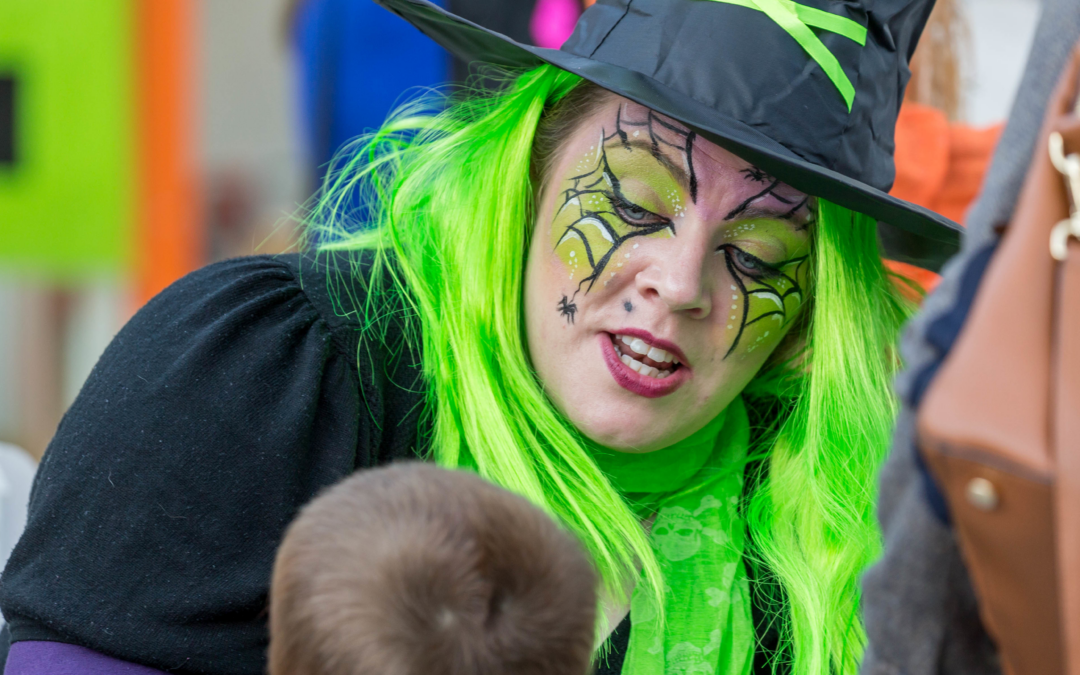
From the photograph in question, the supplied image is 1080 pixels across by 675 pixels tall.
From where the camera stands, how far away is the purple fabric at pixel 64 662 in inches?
42.3

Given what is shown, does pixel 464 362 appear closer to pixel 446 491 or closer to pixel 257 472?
pixel 257 472

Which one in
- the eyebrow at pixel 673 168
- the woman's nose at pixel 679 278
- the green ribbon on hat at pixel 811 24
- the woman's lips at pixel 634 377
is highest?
the green ribbon on hat at pixel 811 24

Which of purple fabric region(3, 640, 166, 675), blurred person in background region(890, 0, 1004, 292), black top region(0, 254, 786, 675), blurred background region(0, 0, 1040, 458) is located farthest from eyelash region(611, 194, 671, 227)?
blurred background region(0, 0, 1040, 458)

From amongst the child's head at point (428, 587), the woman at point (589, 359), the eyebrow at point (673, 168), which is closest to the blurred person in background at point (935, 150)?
the woman at point (589, 359)

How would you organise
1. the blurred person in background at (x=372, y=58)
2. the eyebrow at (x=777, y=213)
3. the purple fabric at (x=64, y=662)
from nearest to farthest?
the purple fabric at (x=64, y=662)
the eyebrow at (x=777, y=213)
the blurred person in background at (x=372, y=58)

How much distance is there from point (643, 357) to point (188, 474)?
57 cm

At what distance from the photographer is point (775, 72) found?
4.04ft

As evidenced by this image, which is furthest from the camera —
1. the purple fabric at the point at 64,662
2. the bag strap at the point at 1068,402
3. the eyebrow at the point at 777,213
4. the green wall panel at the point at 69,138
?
the green wall panel at the point at 69,138

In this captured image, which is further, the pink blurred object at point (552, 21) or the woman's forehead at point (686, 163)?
the pink blurred object at point (552, 21)

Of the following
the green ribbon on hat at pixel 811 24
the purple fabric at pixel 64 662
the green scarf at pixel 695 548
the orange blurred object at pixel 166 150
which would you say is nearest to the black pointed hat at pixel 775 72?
the green ribbon on hat at pixel 811 24

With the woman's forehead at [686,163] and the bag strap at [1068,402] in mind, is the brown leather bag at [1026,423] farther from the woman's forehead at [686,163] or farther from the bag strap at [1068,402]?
the woman's forehead at [686,163]

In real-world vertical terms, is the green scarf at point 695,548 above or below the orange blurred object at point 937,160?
below

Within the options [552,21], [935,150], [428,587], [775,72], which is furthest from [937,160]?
[428,587]

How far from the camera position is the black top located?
3.59 feet
